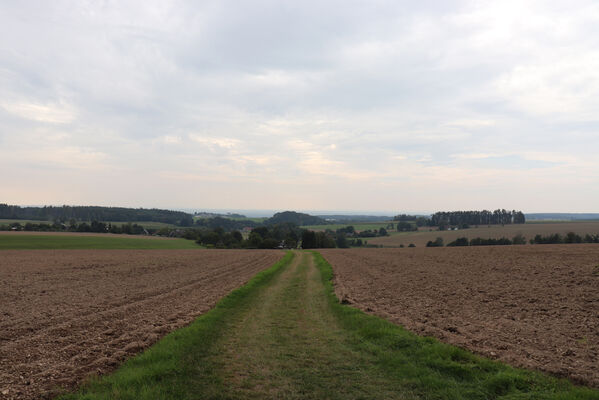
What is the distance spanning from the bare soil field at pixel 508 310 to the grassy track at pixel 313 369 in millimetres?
1006

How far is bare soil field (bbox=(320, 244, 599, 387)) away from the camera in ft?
29.1

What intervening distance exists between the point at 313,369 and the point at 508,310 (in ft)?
34.1

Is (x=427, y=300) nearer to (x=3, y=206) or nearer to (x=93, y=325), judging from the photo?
(x=93, y=325)

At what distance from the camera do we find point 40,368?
27.2 feet

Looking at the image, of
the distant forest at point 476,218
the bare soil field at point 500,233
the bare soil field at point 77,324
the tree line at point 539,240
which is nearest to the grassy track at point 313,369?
the bare soil field at point 77,324

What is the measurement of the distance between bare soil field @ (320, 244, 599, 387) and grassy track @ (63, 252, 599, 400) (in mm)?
1006

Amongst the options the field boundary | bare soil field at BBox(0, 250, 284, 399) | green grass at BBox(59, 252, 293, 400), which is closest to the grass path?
green grass at BBox(59, 252, 293, 400)

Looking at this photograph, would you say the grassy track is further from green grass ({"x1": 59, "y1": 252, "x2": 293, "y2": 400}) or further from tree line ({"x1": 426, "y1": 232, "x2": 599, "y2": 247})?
tree line ({"x1": 426, "y1": 232, "x2": 599, "y2": 247})

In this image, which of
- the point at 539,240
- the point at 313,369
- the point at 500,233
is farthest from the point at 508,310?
the point at 500,233

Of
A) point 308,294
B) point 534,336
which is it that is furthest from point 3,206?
point 534,336

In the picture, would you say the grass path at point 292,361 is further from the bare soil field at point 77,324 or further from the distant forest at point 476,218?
the distant forest at point 476,218

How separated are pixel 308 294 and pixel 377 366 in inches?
520

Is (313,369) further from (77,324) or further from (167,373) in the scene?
(77,324)

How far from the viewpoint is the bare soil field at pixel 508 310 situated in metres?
8.86
